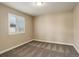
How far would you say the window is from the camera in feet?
12.2

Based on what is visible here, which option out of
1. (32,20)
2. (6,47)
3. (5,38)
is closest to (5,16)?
(5,38)

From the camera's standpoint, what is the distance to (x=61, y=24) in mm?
4867

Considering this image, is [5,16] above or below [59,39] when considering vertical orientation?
above

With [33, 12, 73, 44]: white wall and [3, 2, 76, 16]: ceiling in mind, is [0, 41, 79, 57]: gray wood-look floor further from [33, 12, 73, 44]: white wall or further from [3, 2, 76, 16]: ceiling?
[3, 2, 76, 16]: ceiling

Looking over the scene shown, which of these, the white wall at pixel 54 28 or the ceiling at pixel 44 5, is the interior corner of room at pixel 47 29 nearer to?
the white wall at pixel 54 28

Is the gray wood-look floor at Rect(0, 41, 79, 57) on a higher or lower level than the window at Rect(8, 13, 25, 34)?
lower

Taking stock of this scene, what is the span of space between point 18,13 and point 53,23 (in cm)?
269

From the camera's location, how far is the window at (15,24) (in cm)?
372

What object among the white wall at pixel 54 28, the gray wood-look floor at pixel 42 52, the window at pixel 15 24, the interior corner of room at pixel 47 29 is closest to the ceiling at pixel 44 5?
the interior corner of room at pixel 47 29

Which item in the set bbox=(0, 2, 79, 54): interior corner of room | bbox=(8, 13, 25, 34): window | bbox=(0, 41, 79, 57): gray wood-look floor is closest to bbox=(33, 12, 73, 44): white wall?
bbox=(0, 2, 79, 54): interior corner of room

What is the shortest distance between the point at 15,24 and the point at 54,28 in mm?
2875

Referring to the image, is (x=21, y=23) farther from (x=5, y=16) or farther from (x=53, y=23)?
(x=53, y=23)

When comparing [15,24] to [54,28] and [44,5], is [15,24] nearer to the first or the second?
[44,5]

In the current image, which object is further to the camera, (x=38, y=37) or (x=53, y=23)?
(x=38, y=37)
